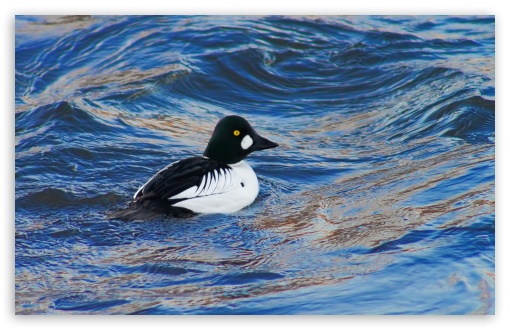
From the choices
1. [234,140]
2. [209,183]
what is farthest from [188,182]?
[234,140]

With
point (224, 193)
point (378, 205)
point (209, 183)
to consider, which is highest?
point (209, 183)

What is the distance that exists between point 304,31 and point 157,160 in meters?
3.71

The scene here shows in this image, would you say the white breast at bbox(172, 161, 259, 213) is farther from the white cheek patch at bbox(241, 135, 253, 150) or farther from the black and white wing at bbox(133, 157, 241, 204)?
the white cheek patch at bbox(241, 135, 253, 150)

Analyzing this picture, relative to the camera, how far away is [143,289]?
21.6 ft

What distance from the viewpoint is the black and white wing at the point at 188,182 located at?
8.09 m

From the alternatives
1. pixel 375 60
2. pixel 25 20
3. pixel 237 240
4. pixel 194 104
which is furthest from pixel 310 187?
pixel 25 20

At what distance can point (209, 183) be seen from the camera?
27.2ft

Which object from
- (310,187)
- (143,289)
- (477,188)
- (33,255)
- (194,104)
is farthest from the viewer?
(194,104)

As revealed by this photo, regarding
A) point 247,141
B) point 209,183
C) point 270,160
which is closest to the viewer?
point 209,183

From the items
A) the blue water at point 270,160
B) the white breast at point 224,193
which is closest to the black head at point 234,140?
the white breast at point 224,193

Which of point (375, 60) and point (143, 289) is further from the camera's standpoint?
point (375, 60)

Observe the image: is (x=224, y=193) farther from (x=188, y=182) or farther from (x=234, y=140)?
(x=234, y=140)

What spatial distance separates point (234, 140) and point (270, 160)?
3.65 feet

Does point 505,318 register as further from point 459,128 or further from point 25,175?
point 25,175
